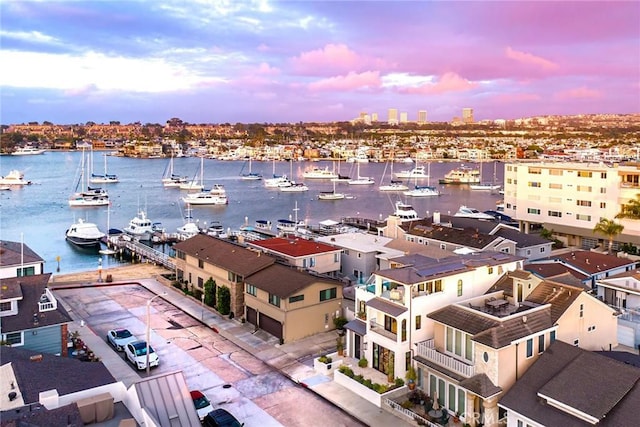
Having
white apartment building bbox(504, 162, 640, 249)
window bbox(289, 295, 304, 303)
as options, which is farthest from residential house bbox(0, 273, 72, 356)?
white apartment building bbox(504, 162, 640, 249)

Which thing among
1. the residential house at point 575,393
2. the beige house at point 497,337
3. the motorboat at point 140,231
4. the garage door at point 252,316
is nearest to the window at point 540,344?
the beige house at point 497,337

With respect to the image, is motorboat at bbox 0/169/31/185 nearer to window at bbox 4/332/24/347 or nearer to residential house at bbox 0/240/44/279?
residential house at bbox 0/240/44/279

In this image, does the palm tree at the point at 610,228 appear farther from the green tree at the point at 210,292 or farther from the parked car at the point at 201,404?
the parked car at the point at 201,404

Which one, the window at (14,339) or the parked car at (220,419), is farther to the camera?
the window at (14,339)

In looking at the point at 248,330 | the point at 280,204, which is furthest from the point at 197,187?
the point at 248,330

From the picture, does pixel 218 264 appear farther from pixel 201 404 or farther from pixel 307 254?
pixel 201 404

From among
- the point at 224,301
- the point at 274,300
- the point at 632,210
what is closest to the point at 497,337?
the point at 274,300
